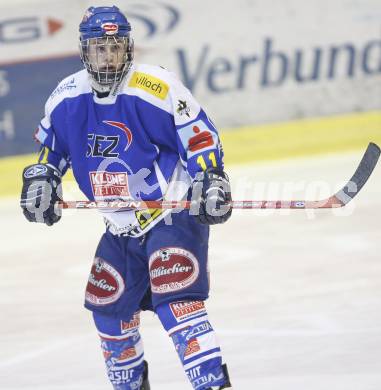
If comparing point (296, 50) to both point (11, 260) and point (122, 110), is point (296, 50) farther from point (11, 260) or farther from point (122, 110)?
point (122, 110)

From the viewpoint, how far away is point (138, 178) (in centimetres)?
424

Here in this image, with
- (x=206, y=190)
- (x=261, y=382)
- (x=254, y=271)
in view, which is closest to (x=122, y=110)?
(x=206, y=190)

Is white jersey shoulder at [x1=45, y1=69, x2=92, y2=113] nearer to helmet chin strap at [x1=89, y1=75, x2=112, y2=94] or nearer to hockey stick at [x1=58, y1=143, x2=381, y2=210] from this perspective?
helmet chin strap at [x1=89, y1=75, x2=112, y2=94]

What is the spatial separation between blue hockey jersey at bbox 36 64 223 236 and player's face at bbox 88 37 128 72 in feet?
0.25

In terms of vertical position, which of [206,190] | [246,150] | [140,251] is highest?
[206,190]

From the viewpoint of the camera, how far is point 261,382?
4.88 m

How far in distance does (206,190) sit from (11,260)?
3.51 meters

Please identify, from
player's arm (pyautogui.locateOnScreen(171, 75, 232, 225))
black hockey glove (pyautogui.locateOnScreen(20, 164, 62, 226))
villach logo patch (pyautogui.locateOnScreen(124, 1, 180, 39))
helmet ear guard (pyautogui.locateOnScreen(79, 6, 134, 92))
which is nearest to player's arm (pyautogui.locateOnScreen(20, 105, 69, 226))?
black hockey glove (pyautogui.locateOnScreen(20, 164, 62, 226))

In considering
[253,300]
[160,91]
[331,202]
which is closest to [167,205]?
[160,91]

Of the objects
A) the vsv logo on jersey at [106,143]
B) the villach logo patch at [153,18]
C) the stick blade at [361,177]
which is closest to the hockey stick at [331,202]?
the stick blade at [361,177]

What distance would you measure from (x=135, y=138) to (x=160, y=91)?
0.19 m

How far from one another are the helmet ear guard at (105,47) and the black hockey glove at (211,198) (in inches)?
18.4

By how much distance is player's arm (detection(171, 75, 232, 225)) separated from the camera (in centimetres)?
404

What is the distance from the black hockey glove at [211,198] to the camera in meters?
4.02
